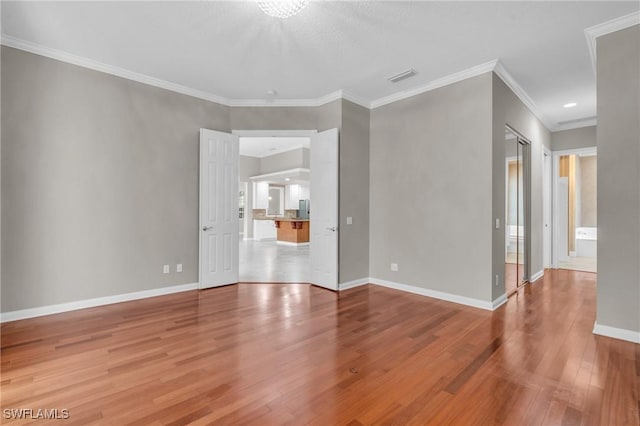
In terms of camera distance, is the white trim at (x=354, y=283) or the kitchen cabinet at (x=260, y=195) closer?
the white trim at (x=354, y=283)

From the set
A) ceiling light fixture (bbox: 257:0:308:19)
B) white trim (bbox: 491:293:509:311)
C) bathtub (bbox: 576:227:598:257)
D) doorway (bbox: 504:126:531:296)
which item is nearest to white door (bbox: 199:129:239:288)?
ceiling light fixture (bbox: 257:0:308:19)

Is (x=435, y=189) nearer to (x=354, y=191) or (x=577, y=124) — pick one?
(x=354, y=191)

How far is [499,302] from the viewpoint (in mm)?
3967

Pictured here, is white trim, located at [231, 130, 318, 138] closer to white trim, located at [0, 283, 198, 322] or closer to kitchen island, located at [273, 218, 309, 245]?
white trim, located at [0, 283, 198, 322]

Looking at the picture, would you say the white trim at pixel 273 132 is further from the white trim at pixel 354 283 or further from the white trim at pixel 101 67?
the white trim at pixel 354 283

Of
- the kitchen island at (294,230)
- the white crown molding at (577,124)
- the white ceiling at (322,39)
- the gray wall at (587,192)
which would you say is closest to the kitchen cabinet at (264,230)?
the kitchen island at (294,230)

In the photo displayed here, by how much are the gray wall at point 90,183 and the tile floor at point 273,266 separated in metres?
1.36

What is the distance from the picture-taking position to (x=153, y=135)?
4.32 metres

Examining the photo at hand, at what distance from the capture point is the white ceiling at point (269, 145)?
937 cm

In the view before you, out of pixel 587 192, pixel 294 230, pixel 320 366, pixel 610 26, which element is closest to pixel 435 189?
pixel 610 26

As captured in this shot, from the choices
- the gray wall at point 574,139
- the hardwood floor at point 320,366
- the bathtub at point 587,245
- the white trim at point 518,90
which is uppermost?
the white trim at point 518,90

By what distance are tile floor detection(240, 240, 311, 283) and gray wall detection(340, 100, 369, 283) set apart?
38.4 inches

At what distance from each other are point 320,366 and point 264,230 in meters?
10.5

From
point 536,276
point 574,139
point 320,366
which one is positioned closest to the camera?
point 320,366
